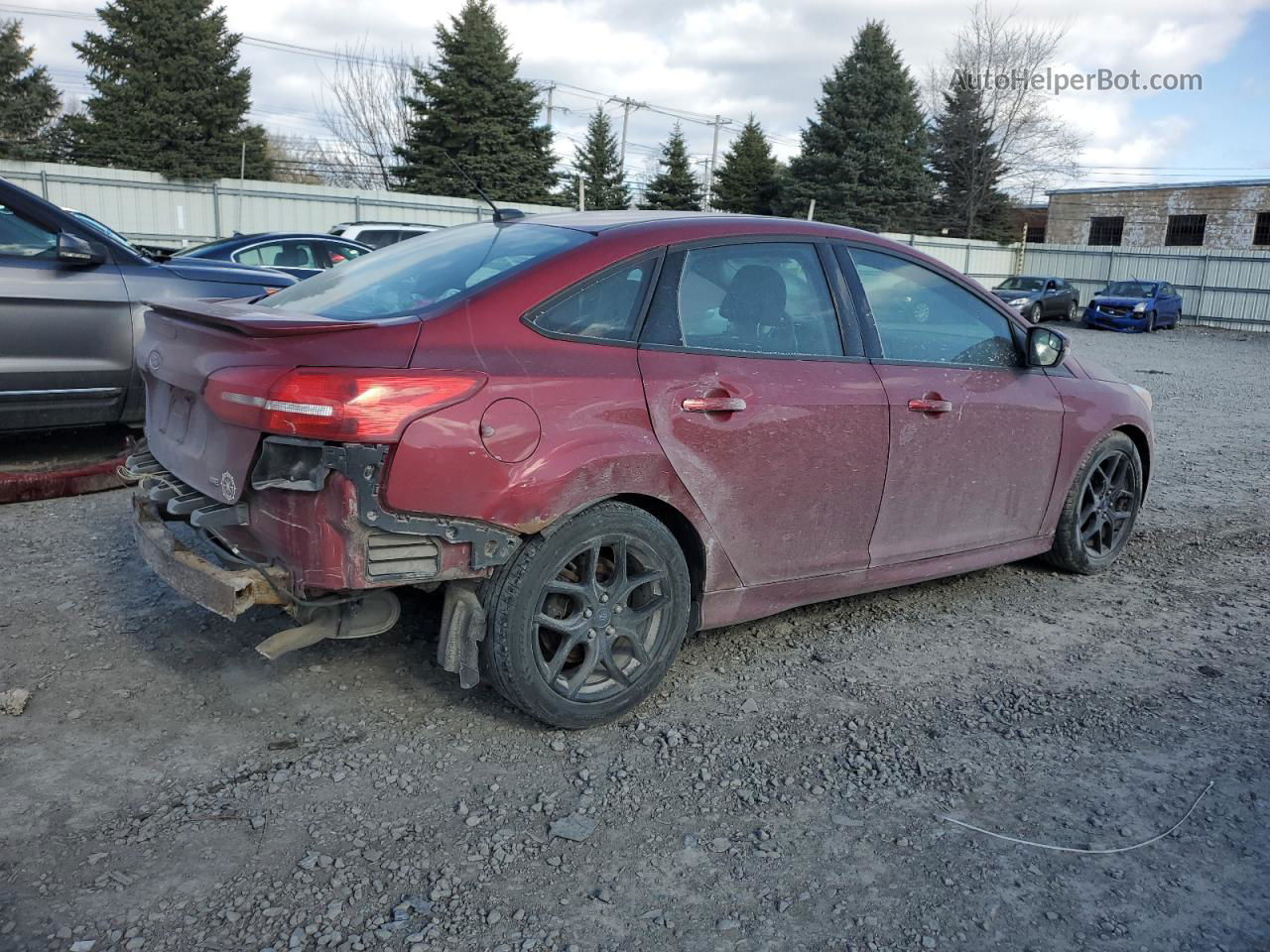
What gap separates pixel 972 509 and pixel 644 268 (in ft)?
6.14

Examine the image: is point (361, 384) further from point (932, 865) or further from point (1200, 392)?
point (1200, 392)

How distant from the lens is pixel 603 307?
10.9 ft

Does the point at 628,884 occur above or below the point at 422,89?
below

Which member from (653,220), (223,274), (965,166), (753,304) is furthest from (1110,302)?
(653,220)

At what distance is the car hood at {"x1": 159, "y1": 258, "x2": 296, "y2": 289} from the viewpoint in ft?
20.3

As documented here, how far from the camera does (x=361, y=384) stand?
9.11ft

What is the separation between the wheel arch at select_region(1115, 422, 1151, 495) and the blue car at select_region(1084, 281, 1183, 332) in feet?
85.8

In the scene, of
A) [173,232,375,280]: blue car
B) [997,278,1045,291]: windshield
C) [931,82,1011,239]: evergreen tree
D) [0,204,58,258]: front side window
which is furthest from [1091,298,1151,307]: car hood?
[0,204,58,258]: front side window

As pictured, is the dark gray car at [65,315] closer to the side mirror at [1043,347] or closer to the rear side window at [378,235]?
the side mirror at [1043,347]

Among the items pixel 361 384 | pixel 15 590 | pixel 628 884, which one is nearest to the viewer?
pixel 628 884

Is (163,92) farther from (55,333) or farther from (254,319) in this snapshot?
(254,319)

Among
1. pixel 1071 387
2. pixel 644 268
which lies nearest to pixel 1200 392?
pixel 1071 387

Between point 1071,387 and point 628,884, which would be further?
point 1071,387

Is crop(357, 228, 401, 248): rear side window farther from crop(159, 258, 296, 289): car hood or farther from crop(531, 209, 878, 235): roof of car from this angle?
crop(531, 209, 878, 235): roof of car
